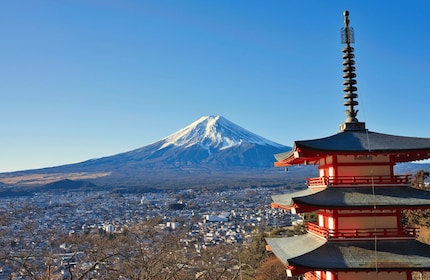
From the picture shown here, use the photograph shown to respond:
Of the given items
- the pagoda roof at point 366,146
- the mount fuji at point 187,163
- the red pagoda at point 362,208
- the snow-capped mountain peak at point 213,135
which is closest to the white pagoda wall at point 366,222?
the red pagoda at point 362,208

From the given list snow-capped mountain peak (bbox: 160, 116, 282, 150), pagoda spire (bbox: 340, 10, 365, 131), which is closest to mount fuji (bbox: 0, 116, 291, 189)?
snow-capped mountain peak (bbox: 160, 116, 282, 150)

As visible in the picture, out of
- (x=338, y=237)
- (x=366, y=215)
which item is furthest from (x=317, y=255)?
(x=366, y=215)

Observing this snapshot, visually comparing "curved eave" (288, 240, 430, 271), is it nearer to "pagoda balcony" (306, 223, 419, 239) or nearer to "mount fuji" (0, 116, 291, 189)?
"pagoda balcony" (306, 223, 419, 239)

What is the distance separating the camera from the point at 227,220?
51.7m

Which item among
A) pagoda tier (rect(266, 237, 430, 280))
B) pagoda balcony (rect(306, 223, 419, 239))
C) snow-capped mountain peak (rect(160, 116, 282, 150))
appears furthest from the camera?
snow-capped mountain peak (rect(160, 116, 282, 150))

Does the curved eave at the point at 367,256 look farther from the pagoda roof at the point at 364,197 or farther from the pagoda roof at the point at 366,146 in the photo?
the pagoda roof at the point at 366,146

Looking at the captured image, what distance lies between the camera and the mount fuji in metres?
120

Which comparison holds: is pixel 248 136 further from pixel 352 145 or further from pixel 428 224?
pixel 352 145

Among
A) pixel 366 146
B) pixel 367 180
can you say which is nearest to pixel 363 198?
pixel 367 180

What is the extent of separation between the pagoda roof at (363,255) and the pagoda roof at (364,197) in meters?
0.76

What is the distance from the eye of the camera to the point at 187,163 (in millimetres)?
138500

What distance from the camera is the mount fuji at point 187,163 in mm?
119562

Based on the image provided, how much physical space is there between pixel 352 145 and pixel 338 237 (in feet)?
5.81

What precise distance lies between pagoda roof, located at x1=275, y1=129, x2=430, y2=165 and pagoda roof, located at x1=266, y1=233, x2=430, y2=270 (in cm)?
168
